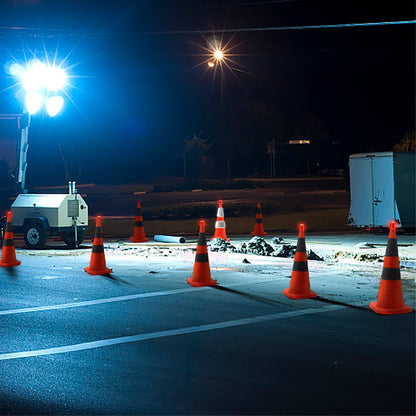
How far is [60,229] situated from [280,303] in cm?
844

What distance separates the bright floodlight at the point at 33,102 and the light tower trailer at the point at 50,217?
3.55 m

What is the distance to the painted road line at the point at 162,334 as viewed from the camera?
6873mm

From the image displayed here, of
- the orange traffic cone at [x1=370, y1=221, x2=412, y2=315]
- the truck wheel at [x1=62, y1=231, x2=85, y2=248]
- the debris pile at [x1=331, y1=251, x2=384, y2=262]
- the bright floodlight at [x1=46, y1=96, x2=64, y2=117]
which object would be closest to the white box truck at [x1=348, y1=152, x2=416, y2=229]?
the debris pile at [x1=331, y1=251, x2=384, y2=262]

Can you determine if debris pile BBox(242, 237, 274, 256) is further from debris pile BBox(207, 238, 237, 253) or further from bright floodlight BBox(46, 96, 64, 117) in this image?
bright floodlight BBox(46, 96, 64, 117)

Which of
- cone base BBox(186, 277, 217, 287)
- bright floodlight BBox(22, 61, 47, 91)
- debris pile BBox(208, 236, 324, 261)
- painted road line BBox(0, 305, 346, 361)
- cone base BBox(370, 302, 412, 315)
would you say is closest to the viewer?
painted road line BBox(0, 305, 346, 361)

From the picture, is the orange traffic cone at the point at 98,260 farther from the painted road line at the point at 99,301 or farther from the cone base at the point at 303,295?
the cone base at the point at 303,295

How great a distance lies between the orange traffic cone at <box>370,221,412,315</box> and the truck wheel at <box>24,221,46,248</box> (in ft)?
31.7

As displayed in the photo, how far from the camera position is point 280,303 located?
933 cm

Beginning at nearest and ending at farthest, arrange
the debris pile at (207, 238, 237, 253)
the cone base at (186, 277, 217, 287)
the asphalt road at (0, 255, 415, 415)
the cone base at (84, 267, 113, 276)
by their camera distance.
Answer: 1. the asphalt road at (0, 255, 415, 415)
2. the cone base at (186, 277, 217, 287)
3. the cone base at (84, 267, 113, 276)
4. the debris pile at (207, 238, 237, 253)

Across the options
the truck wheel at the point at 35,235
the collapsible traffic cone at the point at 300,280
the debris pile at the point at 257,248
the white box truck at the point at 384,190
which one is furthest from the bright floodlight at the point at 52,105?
the collapsible traffic cone at the point at 300,280

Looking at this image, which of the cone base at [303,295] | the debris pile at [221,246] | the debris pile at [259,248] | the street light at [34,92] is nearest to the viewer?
the cone base at [303,295]

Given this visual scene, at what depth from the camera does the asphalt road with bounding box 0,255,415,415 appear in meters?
5.32

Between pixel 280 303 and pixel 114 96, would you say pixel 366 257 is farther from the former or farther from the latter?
pixel 114 96

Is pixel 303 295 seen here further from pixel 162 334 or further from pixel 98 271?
pixel 98 271
